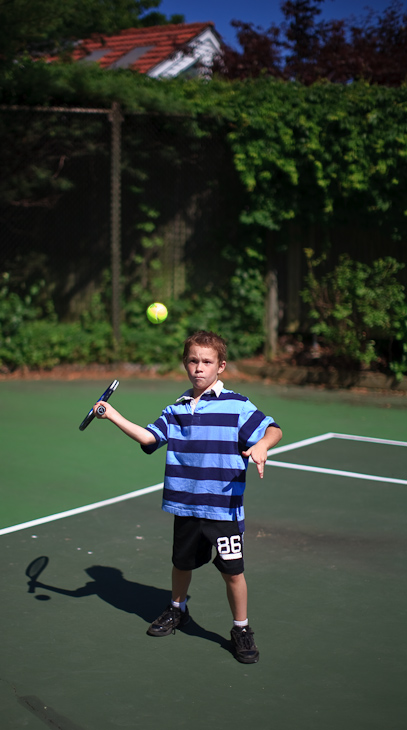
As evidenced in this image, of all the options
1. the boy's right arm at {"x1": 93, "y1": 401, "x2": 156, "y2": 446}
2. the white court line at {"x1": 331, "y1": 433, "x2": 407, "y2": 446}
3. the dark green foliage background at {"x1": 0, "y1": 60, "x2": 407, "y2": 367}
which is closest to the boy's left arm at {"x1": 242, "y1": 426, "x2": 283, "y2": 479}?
the boy's right arm at {"x1": 93, "y1": 401, "x2": 156, "y2": 446}

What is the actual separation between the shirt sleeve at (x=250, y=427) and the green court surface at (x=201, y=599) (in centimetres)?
96

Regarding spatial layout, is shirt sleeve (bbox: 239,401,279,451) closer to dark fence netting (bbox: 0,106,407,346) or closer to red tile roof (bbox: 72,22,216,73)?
dark fence netting (bbox: 0,106,407,346)

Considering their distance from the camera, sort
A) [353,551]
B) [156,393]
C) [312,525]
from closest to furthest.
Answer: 1. [353,551]
2. [312,525]
3. [156,393]

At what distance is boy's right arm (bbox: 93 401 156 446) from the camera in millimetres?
3582

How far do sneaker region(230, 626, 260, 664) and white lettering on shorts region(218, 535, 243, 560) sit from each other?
340 millimetres

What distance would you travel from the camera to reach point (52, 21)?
11.1 meters

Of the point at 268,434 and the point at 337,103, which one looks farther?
the point at 337,103

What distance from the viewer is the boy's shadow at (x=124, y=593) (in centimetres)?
427

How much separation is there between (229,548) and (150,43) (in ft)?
70.1

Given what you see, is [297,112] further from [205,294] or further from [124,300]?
[124,300]

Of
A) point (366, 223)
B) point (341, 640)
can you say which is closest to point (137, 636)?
point (341, 640)

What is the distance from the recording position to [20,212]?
42.5 feet

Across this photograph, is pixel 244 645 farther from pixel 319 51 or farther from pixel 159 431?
pixel 319 51

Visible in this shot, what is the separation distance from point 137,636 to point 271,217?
30.7 ft
